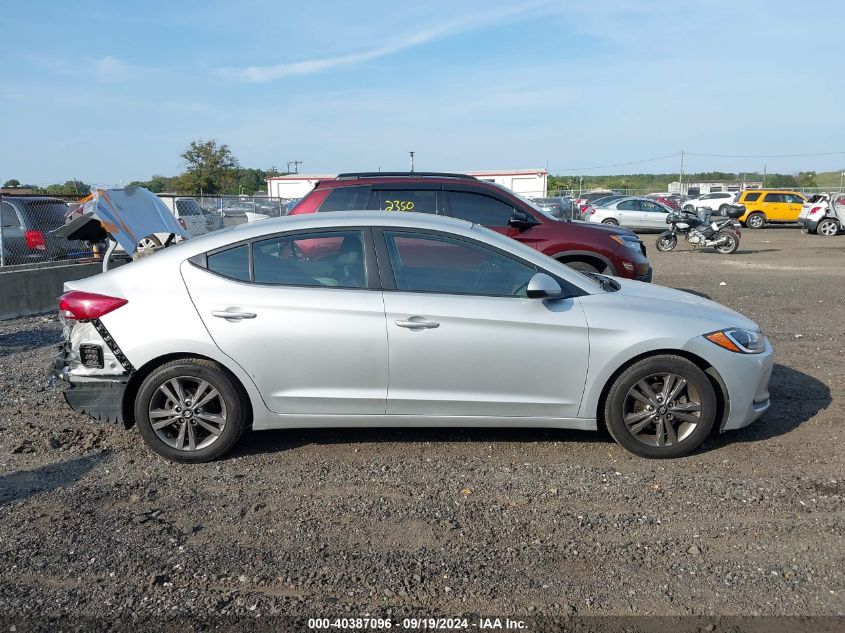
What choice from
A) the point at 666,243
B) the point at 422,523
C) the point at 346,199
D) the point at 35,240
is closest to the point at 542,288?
the point at 422,523

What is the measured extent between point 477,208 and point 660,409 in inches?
164

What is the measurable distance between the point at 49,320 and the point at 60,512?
262 inches

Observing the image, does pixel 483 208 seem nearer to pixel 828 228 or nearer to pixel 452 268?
pixel 452 268

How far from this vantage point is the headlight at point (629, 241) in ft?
28.0

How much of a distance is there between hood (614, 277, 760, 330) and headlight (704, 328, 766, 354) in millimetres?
53

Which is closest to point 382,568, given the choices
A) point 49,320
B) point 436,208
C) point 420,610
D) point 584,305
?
point 420,610

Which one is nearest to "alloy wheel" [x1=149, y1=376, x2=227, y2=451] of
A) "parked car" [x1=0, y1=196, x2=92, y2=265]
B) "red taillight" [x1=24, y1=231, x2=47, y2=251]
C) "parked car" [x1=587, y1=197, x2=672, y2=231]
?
"parked car" [x1=0, y1=196, x2=92, y2=265]

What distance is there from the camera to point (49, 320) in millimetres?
9703

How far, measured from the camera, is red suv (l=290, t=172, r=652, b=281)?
26.1 feet

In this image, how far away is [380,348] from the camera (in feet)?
14.5

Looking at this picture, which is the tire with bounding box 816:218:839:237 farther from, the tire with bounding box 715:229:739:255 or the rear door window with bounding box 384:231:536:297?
the rear door window with bounding box 384:231:536:297

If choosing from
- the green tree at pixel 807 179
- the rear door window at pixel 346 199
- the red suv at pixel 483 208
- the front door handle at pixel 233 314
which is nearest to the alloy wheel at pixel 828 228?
the red suv at pixel 483 208

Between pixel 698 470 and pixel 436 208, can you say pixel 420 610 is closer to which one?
pixel 698 470

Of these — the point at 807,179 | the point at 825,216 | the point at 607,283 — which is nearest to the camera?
the point at 607,283
